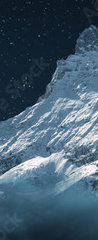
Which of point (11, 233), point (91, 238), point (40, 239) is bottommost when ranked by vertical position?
point (91, 238)

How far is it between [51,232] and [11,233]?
635 inches

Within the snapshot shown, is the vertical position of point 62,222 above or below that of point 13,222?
below

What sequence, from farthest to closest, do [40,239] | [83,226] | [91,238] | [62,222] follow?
[62,222], [83,226], [40,239], [91,238]

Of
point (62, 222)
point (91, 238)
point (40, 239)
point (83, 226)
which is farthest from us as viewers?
point (62, 222)

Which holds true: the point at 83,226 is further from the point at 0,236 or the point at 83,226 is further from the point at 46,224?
the point at 0,236

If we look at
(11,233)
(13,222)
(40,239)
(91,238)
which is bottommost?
(91,238)

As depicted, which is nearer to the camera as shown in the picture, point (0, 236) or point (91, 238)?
point (91, 238)

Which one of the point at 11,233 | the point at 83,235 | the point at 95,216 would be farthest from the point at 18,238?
the point at 95,216

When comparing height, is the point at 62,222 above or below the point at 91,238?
above

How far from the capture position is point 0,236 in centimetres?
16425

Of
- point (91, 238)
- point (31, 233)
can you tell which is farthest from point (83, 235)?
point (31, 233)

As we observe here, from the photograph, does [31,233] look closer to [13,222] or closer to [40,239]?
Answer: [40,239]

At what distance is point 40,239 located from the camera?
161 m

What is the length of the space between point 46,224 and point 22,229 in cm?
1391
